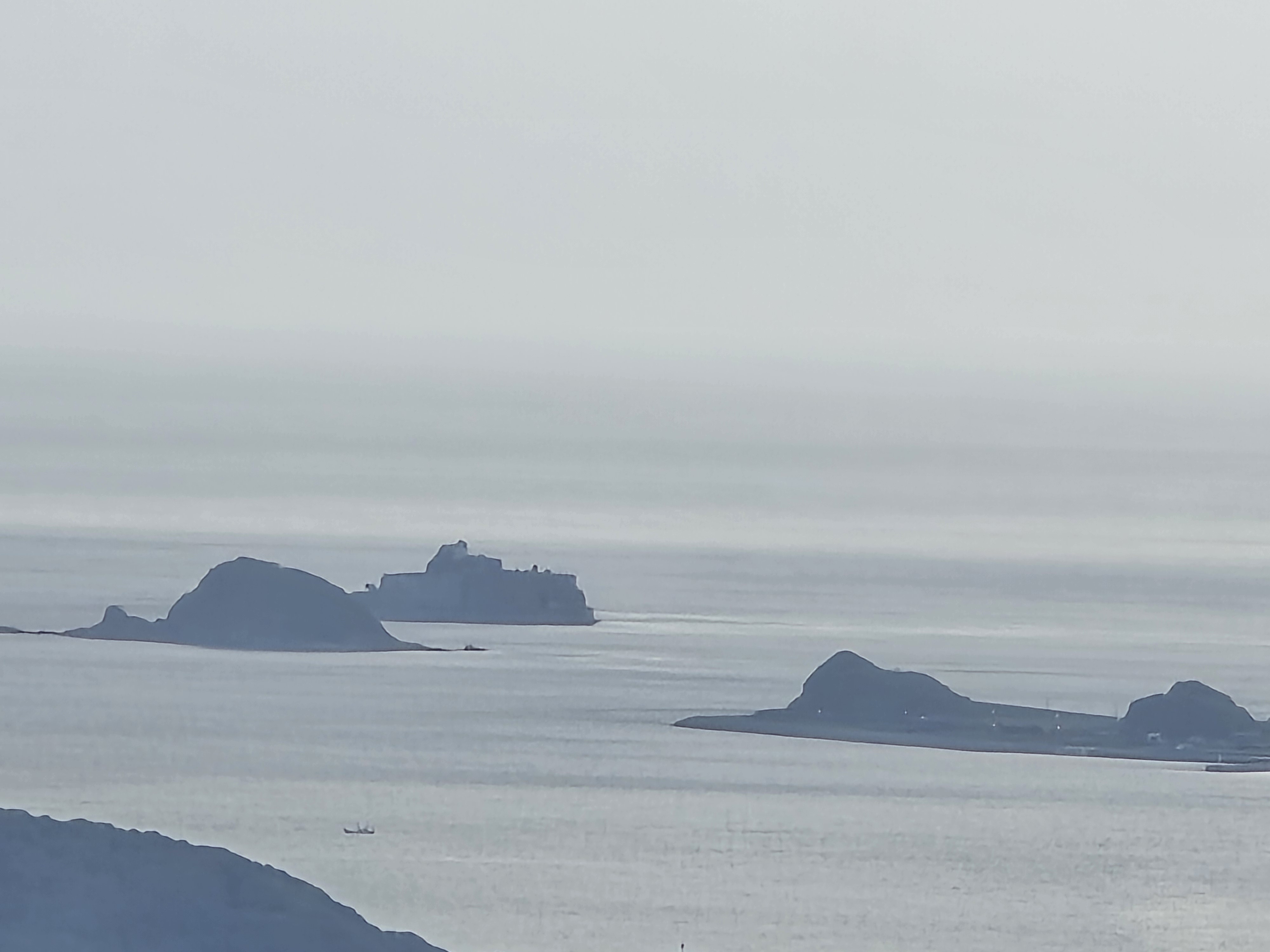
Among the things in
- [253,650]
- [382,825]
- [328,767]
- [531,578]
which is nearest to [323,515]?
[531,578]

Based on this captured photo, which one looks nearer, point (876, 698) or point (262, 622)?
point (876, 698)

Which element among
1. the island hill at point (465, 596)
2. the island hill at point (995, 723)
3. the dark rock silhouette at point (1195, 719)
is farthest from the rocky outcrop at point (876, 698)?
the island hill at point (465, 596)

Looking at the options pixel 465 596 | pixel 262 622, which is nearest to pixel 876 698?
pixel 262 622

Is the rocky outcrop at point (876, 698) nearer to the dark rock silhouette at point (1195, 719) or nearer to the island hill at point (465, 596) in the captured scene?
the dark rock silhouette at point (1195, 719)

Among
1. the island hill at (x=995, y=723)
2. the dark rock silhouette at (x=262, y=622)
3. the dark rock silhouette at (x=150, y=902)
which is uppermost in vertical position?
the dark rock silhouette at (x=262, y=622)

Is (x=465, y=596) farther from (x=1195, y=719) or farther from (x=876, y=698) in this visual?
(x=1195, y=719)

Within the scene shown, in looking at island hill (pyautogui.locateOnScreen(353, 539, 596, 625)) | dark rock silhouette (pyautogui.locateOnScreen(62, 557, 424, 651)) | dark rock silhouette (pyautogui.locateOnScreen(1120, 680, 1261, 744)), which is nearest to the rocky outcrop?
dark rock silhouette (pyautogui.locateOnScreen(1120, 680, 1261, 744))

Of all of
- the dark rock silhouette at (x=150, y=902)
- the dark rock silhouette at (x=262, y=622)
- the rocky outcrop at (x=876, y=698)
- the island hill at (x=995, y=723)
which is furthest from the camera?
the dark rock silhouette at (x=262, y=622)
